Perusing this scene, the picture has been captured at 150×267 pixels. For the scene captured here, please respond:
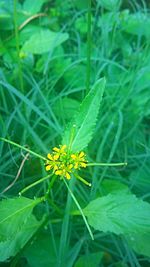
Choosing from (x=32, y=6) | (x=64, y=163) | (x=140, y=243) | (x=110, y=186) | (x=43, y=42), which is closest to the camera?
(x=64, y=163)

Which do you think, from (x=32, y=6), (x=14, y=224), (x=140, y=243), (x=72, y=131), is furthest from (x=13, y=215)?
(x=32, y=6)

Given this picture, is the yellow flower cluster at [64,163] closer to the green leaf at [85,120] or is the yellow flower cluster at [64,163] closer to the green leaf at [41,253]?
the green leaf at [85,120]

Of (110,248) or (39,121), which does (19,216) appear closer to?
(110,248)

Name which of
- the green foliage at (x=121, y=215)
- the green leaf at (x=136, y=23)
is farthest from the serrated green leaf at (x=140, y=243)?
the green leaf at (x=136, y=23)

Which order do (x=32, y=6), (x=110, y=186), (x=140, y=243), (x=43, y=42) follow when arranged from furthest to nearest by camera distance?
(x=32, y=6), (x=43, y=42), (x=110, y=186), (x=140, y=243)

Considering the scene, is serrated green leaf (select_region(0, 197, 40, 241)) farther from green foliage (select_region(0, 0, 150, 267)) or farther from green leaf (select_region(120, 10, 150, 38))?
green leaf (select_region(120, 10, 150, 38))

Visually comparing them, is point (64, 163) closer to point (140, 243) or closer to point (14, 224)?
point (14, 224)
